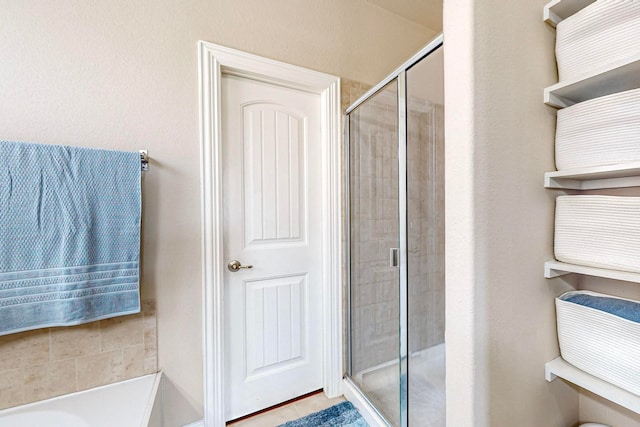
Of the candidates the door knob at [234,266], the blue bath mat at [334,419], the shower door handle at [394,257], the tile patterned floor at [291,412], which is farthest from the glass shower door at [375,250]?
the door knob at [234,266]

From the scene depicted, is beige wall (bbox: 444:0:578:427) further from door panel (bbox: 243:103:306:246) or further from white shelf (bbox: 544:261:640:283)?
door panel (bbox: 243:103:306:246)

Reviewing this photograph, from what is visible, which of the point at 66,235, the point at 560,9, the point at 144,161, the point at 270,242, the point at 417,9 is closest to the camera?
the point at 560,9

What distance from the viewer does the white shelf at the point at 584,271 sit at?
645 mm

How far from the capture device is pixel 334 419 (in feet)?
4.85

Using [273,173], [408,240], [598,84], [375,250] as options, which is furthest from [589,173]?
[273,173]

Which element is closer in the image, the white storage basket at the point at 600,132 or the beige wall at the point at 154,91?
the white storage basket at the point at 600,132

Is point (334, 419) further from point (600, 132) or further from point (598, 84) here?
point (598, 84)

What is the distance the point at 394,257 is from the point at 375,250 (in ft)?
0.68

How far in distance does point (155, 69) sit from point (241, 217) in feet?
2.74

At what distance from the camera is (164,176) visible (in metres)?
1.29

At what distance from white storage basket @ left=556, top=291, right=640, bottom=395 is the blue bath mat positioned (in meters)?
1.12

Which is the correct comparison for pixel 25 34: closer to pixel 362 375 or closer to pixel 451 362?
pixel 451 362

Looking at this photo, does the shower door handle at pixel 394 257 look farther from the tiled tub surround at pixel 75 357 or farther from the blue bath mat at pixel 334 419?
the tiled tub surround at pixel 75 357

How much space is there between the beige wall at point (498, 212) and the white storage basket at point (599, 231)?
1.6 inches
